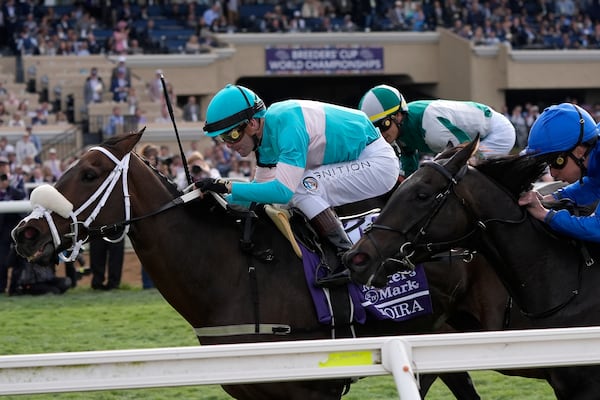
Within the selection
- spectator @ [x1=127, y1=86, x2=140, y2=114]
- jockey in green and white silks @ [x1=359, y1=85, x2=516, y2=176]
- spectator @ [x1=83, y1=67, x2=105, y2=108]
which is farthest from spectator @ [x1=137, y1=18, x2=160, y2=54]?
jockey in green and white silks @ [x1=359, y1=85, x2=516, y2=176]

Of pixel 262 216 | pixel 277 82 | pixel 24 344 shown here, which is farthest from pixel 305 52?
pixel 262 216

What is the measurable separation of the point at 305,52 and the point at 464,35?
4426 mm

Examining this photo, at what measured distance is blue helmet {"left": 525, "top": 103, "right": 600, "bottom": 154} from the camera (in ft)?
13.6

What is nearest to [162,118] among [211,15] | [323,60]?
[211,15]

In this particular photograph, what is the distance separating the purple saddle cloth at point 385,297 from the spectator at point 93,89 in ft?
57.0

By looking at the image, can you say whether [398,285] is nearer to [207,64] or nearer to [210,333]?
[210,333]

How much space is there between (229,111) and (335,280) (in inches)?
34.0

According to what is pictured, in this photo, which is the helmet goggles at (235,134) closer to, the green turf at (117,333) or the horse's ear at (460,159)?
the horse's ear at (460,159)

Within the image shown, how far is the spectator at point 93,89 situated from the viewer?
70.7 feet

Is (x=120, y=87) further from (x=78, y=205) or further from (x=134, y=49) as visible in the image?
(x=78, y=205)

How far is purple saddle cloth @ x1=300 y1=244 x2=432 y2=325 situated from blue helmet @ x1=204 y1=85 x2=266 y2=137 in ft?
2.07

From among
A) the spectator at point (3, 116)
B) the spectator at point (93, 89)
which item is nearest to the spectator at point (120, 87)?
the spectator at point (93, 89)

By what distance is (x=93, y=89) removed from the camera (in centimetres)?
2156

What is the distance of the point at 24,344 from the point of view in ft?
27.3
